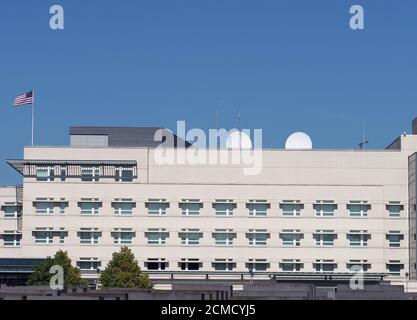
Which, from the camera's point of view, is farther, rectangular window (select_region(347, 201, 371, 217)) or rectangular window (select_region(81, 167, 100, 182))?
rectangular window (select_region(81, 167, 100, 182))

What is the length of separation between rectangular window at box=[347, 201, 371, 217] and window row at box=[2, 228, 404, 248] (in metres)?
2.43

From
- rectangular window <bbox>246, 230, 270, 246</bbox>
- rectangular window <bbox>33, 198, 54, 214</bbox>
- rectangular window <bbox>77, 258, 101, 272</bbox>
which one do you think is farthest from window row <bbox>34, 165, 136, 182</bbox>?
rectangular window <bbox>246, 230, 270, 246</bbox>

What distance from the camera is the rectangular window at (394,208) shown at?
127062mm

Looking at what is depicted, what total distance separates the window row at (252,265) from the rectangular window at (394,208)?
6625 millimetres

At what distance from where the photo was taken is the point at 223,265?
126 m

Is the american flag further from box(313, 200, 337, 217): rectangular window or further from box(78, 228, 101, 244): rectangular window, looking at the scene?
box(313, 200, 337, 217): rectangular window

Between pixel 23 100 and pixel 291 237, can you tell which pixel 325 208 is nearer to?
pixel 291 237

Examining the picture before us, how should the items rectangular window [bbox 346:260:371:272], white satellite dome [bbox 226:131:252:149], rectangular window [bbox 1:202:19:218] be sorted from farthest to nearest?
white satellite dome [bbox 226:131:252:149] < rectangular window [bbox 1:202:19:218] < rectangular window [bbox 346:260:371:272]

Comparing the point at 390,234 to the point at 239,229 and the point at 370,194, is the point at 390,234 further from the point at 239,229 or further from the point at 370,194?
the point at 239,229

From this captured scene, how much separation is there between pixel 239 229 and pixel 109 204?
61.3 feet

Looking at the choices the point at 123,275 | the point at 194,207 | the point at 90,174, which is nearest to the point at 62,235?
the point at 90,174

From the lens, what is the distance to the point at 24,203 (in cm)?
12662

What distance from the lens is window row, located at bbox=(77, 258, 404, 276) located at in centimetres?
12569

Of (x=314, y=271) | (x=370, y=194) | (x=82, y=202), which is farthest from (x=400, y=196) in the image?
(x=82, y=202)
